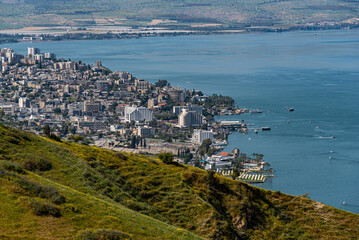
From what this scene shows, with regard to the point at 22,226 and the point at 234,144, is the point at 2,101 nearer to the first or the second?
the point at 234,144

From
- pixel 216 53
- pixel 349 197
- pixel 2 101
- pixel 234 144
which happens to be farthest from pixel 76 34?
pixel 349 197

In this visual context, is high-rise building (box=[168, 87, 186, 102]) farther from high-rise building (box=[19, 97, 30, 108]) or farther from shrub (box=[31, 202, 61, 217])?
shrub (box=[31, 202, 61, 217])

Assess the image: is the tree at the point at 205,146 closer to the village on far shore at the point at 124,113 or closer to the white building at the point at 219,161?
the village on far shore at the point at 124,113

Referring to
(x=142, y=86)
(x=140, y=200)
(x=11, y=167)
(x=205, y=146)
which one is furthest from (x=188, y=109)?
(x=11, y=167)

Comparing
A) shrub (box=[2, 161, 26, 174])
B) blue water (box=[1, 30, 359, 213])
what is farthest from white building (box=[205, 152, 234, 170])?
shrub (box=[2, 161, 26, 174])

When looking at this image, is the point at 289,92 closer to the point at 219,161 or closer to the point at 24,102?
the point at 24,102

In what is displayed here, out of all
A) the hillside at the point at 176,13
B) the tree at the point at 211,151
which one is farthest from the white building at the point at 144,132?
the hillside at the point at 176,13
